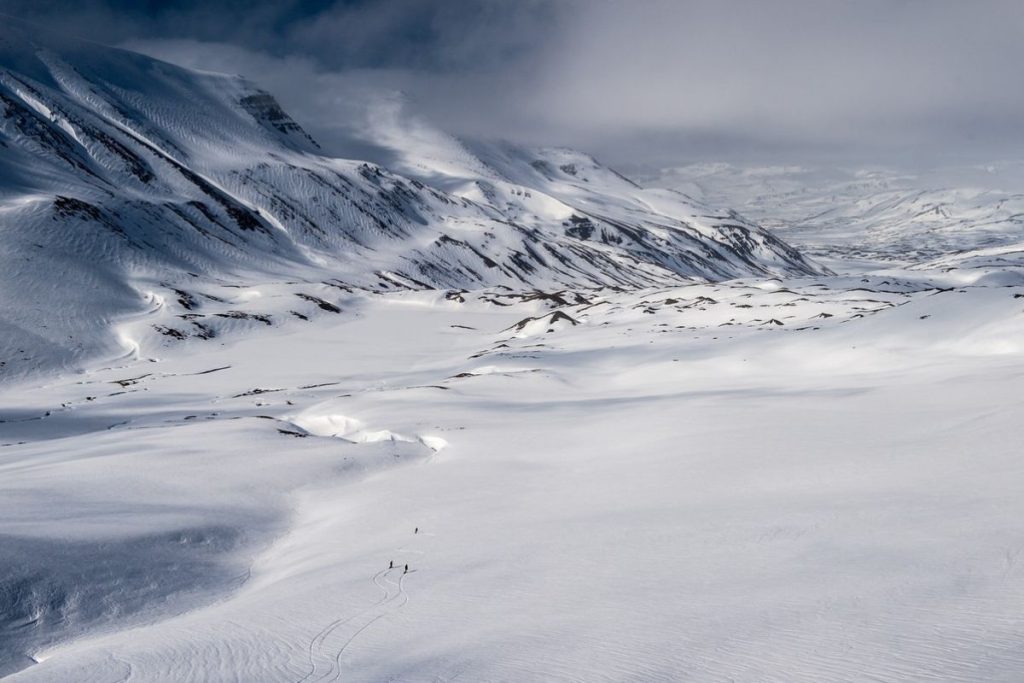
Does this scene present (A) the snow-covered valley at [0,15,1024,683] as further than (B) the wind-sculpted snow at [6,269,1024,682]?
Yes

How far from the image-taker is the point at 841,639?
807 centimetres

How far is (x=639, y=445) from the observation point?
24703 millimetres

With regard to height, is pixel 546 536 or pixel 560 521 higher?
pixel 546 536

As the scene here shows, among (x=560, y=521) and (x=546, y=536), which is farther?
(x=560, y=521)

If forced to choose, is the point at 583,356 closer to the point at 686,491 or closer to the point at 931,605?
the point at 686,491

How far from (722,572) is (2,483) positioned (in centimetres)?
1922

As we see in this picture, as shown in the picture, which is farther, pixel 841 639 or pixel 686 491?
pixel 686 491

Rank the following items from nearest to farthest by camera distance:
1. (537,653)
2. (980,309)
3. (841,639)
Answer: (841,639) < (537,653) < (980,309)

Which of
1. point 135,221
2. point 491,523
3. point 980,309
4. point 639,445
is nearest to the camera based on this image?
point 491,523

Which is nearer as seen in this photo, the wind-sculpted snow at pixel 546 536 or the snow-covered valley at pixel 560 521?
the wind-sculpted snow at pixel 546 536

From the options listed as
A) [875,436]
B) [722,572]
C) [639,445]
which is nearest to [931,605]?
[722,572]

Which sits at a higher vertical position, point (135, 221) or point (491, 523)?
point (135, 221)

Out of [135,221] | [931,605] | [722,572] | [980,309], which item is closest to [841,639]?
[931,605]

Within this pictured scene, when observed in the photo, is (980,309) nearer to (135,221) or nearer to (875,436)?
(875,436)
